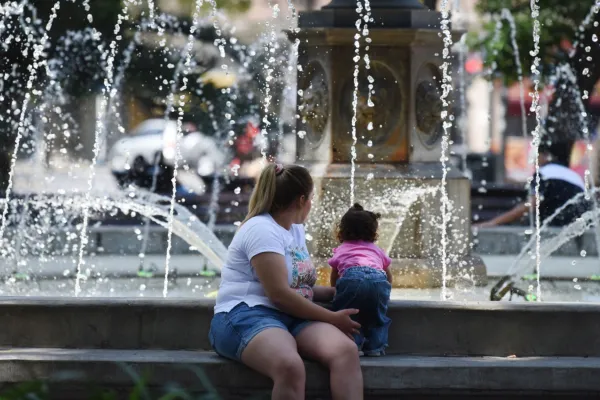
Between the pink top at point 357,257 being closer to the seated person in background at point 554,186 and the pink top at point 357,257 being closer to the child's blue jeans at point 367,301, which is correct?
the child's blue jeans at point 367,301

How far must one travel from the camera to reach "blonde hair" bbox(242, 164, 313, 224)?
6.14 metres

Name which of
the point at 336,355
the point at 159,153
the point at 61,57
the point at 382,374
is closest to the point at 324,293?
the point at 382,374

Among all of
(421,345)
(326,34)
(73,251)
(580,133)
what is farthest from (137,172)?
(421,345)

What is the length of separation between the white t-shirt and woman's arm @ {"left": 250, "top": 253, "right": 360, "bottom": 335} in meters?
0.04

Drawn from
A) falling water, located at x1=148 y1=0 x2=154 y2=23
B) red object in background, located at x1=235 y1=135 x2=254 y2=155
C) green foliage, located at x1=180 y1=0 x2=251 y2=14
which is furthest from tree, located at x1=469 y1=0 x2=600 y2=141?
falling water, located at x1=148 y1=0 x2=154 y2=23

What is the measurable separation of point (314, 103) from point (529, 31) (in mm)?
18909

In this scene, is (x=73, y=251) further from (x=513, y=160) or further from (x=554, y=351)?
(x=513, y=160)

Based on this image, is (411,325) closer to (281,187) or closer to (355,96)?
(281,187)

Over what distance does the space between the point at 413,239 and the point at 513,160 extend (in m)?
35.2

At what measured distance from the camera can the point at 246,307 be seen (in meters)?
6.02

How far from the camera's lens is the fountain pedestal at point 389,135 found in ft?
29.9

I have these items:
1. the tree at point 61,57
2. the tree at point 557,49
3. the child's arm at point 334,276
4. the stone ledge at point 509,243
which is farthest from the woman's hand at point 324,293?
the tree at point 557,49

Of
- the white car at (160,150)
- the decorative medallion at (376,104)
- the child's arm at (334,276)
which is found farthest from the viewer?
the white car at (160,150)

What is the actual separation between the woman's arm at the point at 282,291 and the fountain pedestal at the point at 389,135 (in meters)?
3.02
